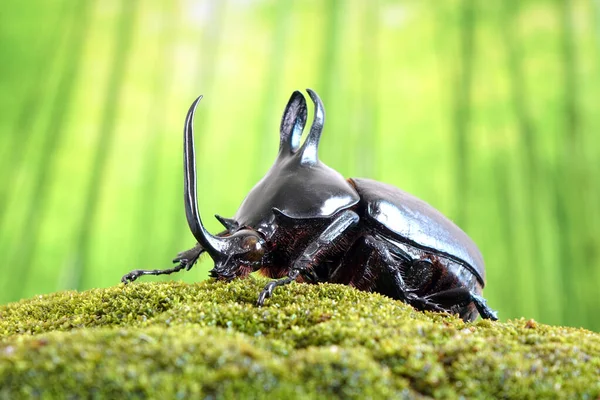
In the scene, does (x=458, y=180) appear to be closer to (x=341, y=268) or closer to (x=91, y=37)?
(x=341, y=268)

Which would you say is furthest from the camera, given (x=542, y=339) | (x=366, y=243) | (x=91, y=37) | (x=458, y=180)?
(x=91, y=37)

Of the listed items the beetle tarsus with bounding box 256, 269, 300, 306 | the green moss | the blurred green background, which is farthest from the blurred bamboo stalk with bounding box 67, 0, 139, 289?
→ the beetle tarsus with bounding box 256, 269, 300, 306

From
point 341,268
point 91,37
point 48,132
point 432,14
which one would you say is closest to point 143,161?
point 48,132

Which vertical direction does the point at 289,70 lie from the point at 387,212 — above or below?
above

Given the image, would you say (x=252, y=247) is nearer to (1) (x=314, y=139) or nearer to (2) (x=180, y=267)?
(2) (x=180, y=267)

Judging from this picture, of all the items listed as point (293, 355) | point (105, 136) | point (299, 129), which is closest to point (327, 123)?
point (105, 136)

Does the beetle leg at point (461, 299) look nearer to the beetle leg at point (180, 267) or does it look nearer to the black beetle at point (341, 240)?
the black beetle at point (341, 240)
